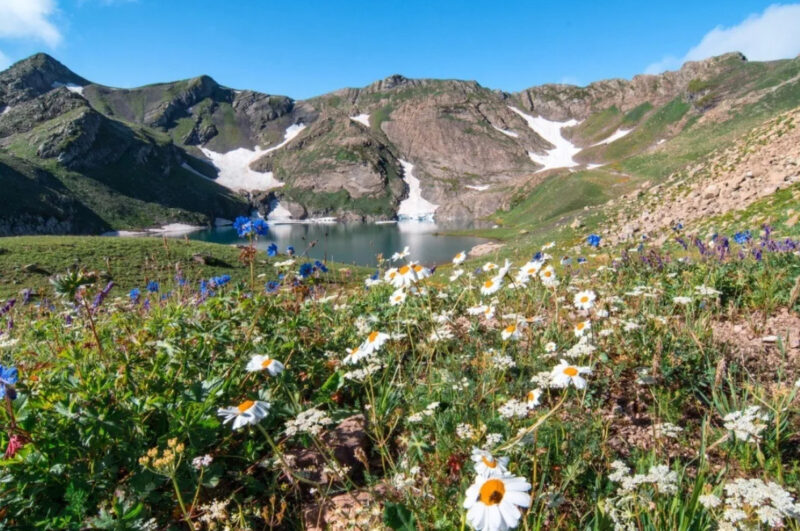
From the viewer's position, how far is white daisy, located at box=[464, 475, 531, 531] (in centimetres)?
143

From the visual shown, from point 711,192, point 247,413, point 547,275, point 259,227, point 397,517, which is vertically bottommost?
point 397,517

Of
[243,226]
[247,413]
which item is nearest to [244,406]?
[247,413]

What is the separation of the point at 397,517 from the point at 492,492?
0.57 m

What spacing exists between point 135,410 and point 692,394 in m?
4.45

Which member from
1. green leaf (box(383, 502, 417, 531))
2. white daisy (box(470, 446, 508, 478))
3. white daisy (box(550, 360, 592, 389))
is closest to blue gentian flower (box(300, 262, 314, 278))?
white daisy (box(550, 360, 592, 389))

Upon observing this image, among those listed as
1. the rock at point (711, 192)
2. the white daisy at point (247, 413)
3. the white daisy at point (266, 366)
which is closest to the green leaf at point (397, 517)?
the white daisy at point (247, 413)

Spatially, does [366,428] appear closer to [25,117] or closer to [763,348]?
[763,348]

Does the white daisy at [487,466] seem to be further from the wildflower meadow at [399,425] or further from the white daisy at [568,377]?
the white daisy at [568,377]

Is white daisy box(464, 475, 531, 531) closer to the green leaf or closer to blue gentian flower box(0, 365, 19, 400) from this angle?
the green leaf

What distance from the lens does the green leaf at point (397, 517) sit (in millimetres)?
1822

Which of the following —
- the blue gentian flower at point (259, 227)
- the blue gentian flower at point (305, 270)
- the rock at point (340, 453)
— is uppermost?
the blue gentian flower at point (259, 227)

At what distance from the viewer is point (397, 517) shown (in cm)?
185

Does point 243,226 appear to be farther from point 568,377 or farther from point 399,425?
point 568,377

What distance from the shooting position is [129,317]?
18.2 ft
